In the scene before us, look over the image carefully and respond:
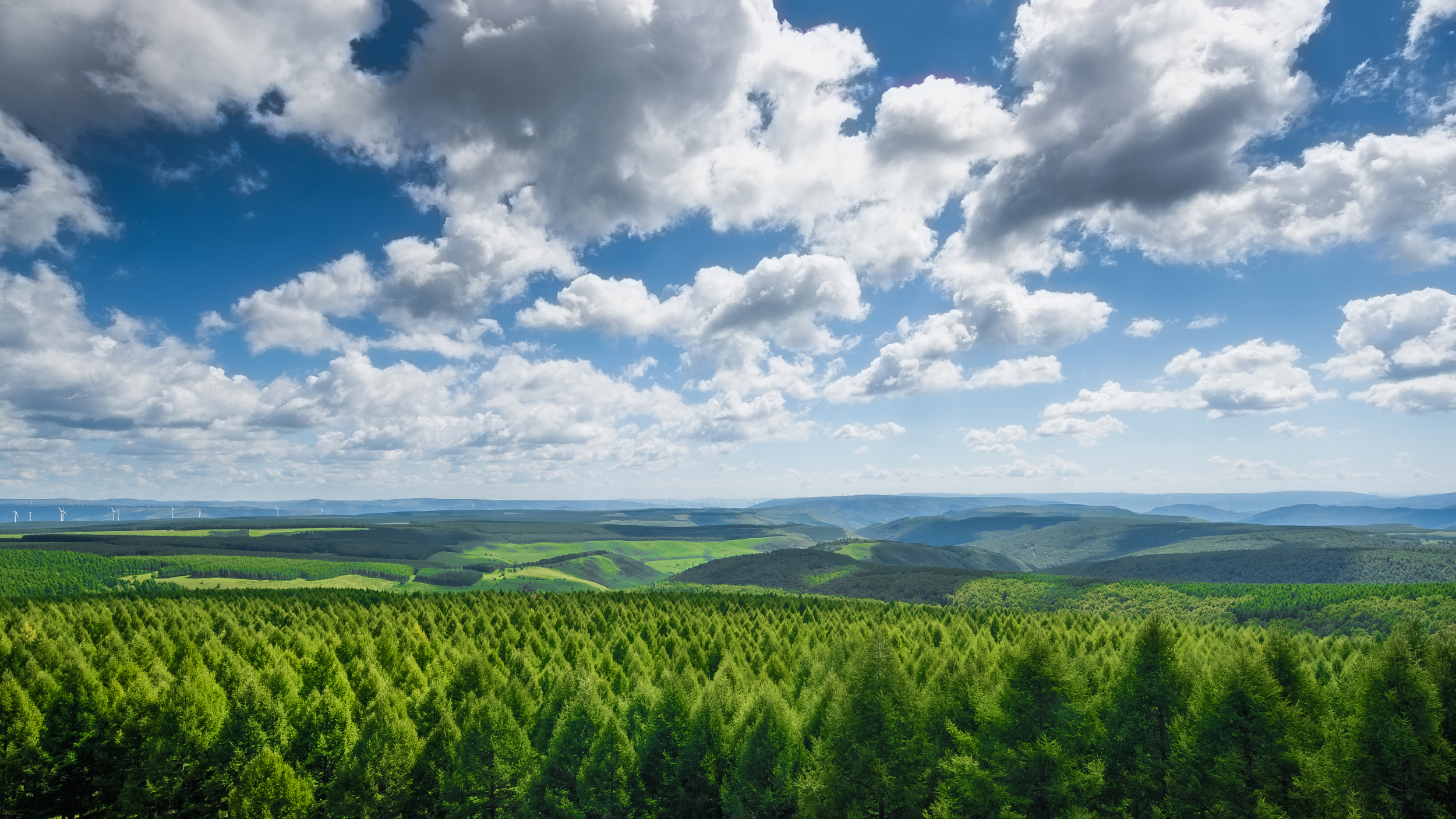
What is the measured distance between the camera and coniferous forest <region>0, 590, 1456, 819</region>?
139ft

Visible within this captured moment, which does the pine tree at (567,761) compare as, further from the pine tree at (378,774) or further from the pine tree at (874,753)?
the pine tree at (874,753)

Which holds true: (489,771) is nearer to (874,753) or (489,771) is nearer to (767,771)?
(767,771)

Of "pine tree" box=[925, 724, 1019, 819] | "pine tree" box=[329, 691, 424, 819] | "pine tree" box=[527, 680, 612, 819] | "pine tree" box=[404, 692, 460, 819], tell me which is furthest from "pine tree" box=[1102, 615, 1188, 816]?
"pine tree" box=[329, 691, 424, 819]

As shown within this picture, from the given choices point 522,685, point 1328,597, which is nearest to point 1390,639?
point 522,685

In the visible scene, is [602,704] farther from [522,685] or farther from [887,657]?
[887,657]

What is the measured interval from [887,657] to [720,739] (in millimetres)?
17446

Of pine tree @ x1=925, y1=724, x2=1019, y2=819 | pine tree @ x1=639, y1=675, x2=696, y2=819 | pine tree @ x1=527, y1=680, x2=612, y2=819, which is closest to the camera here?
pine tree @ x1=925, y1=724, x2=1019, y2=819

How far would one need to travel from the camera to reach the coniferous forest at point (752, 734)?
42.4m

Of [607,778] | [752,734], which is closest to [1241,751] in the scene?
[752,734]

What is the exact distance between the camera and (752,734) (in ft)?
173

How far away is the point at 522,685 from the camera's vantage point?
2611 inches

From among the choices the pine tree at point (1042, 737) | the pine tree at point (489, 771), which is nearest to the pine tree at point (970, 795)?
the pine tree at point (1042, 737)

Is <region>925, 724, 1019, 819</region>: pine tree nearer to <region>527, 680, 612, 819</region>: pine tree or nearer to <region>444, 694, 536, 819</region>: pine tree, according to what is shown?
<region>527, 680, 612, 819</region>: pine tree

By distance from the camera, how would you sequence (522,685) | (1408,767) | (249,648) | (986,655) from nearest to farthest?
(1408,767), (522,685), (986,655), (249,648)
